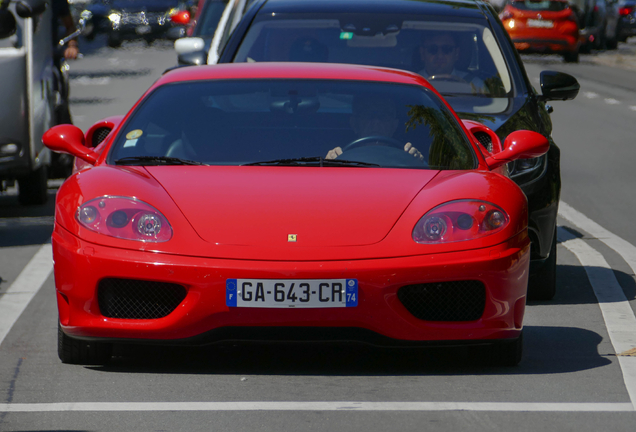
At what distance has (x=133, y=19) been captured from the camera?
4147 cm

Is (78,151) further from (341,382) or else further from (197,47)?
(197,47)

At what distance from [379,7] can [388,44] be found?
342mm

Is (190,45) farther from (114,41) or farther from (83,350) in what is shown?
(114,41)

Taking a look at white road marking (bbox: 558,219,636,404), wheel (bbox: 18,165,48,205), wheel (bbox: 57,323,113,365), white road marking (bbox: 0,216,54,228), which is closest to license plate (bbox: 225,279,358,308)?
wheel (bbox: 57,323,113,365)

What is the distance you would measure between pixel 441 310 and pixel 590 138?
1125 centimetres

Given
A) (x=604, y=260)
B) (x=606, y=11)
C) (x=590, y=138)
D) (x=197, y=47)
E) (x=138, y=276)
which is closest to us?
(x=138, y=276)

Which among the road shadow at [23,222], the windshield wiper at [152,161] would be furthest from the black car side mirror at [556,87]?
the road shadow at [23,222]

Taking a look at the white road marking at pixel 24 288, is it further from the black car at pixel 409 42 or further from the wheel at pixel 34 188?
the wheel at pixel 34 188

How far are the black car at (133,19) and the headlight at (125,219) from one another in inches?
1422

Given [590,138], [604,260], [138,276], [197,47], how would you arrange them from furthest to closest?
[590,138] < [197,47] < [604,260] < [138,276]

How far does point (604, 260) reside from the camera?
7.71 metres

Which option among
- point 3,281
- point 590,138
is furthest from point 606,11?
point 3,281

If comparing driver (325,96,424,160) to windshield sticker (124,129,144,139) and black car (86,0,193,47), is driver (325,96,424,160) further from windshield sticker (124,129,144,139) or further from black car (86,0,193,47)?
black car (86,0,193,47)

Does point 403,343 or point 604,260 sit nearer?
point 403,343
